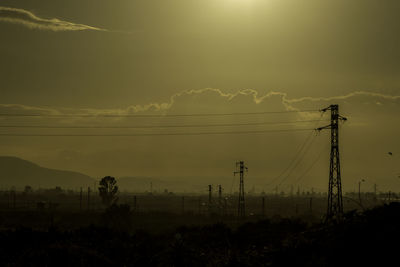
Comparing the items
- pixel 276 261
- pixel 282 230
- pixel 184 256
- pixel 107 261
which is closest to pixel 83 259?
pixel 107 261

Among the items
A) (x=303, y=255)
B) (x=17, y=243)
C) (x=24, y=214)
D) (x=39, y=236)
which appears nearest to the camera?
(x=303, y=255)

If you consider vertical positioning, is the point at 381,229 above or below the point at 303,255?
above

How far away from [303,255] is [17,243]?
21.3m

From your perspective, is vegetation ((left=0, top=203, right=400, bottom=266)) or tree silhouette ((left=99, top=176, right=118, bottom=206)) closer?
vegetation ((left=0, top=203, right=400, bottom=266))

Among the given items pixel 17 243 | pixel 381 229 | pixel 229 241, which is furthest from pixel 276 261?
pixel 17 243

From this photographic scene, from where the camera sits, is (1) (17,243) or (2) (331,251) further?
(1) (17,243)

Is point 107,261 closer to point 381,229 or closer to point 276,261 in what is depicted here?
point 276,261

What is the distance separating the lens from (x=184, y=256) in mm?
26281

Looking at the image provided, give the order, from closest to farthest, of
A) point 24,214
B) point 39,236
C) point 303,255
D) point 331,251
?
point 331,251
point 303,255
point 39,236
point 24,214

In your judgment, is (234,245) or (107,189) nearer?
(234,245)

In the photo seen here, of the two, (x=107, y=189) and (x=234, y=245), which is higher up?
(x=107, y=189)

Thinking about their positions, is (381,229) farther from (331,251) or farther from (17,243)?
(17,243)

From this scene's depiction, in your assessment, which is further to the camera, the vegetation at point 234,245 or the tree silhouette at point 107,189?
the tree silhouette at point 107,189

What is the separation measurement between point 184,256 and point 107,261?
4.54 metres
